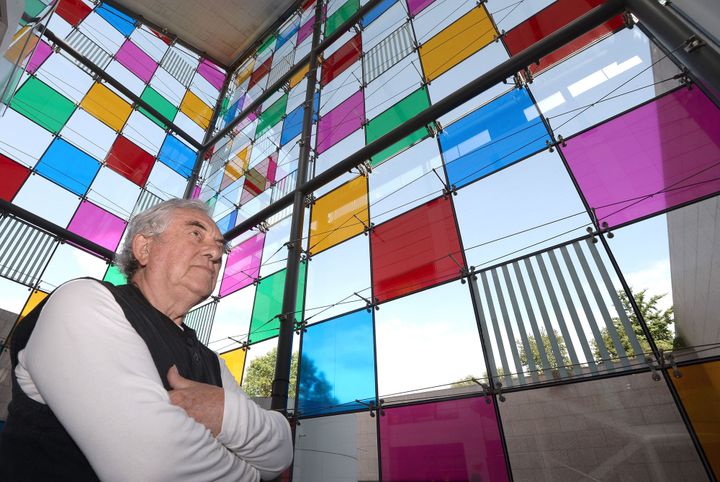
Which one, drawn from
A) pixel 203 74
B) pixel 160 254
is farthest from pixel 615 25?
pixel 203 74

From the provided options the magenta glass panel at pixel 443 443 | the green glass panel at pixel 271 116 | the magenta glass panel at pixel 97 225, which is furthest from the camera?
the green glass panel at pixel 271 116

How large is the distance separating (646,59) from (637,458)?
408 centimetres

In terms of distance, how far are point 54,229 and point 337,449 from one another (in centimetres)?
685

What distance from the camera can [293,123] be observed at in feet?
27.4

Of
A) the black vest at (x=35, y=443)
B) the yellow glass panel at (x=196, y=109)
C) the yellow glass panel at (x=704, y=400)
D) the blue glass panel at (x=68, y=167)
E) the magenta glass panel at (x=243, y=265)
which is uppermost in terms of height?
the yellow glass panel at (x=196, y=109)

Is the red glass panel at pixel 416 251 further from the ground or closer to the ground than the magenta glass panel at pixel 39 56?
closer to the ground

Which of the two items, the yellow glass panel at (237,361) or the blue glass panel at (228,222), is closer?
the yellow glass panel at (237,361)

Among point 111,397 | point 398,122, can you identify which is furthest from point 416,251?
point 111,397

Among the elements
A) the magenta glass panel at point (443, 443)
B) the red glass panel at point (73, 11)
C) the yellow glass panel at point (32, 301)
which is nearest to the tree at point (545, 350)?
the magenta glass panel at point (443, 443)

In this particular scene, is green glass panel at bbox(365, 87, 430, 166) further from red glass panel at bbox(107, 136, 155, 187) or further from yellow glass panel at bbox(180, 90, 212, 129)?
yellow glass panel at bbox(180, 90, 212, 129)

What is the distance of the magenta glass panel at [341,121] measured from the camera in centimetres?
704

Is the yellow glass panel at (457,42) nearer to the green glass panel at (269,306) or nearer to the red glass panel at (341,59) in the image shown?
the red glass panel at (341,59)

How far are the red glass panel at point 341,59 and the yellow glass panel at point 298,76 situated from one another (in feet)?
2.02

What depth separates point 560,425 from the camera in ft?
9.50
